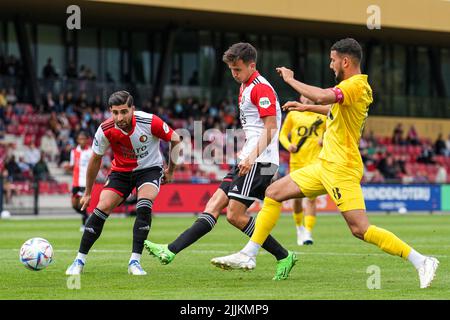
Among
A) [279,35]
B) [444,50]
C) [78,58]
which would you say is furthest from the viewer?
[444,50]

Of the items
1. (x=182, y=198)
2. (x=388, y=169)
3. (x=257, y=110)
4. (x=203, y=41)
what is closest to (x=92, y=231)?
(x=257, y=110)

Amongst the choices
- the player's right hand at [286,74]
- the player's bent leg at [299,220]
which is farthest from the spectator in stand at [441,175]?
the player's right hand at [286,74]

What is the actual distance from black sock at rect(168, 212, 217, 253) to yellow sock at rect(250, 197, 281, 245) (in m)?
0.55

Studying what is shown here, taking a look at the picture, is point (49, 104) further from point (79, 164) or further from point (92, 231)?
point (92, 231)

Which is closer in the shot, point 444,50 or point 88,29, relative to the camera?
point 88,29

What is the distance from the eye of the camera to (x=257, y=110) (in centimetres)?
1044

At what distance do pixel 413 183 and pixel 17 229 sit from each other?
1676cm

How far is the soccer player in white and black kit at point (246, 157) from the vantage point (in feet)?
33.4

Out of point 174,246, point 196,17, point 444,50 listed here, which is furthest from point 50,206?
point 444,50

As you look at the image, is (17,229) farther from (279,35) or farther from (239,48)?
(279,35)

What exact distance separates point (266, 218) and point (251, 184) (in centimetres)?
44

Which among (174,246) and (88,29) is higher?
(88,29)

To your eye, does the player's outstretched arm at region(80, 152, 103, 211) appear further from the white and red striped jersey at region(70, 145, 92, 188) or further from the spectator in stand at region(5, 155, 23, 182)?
the spectator in stand at region(5, 155, 23, 182)

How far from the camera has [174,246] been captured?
33.5 ft
